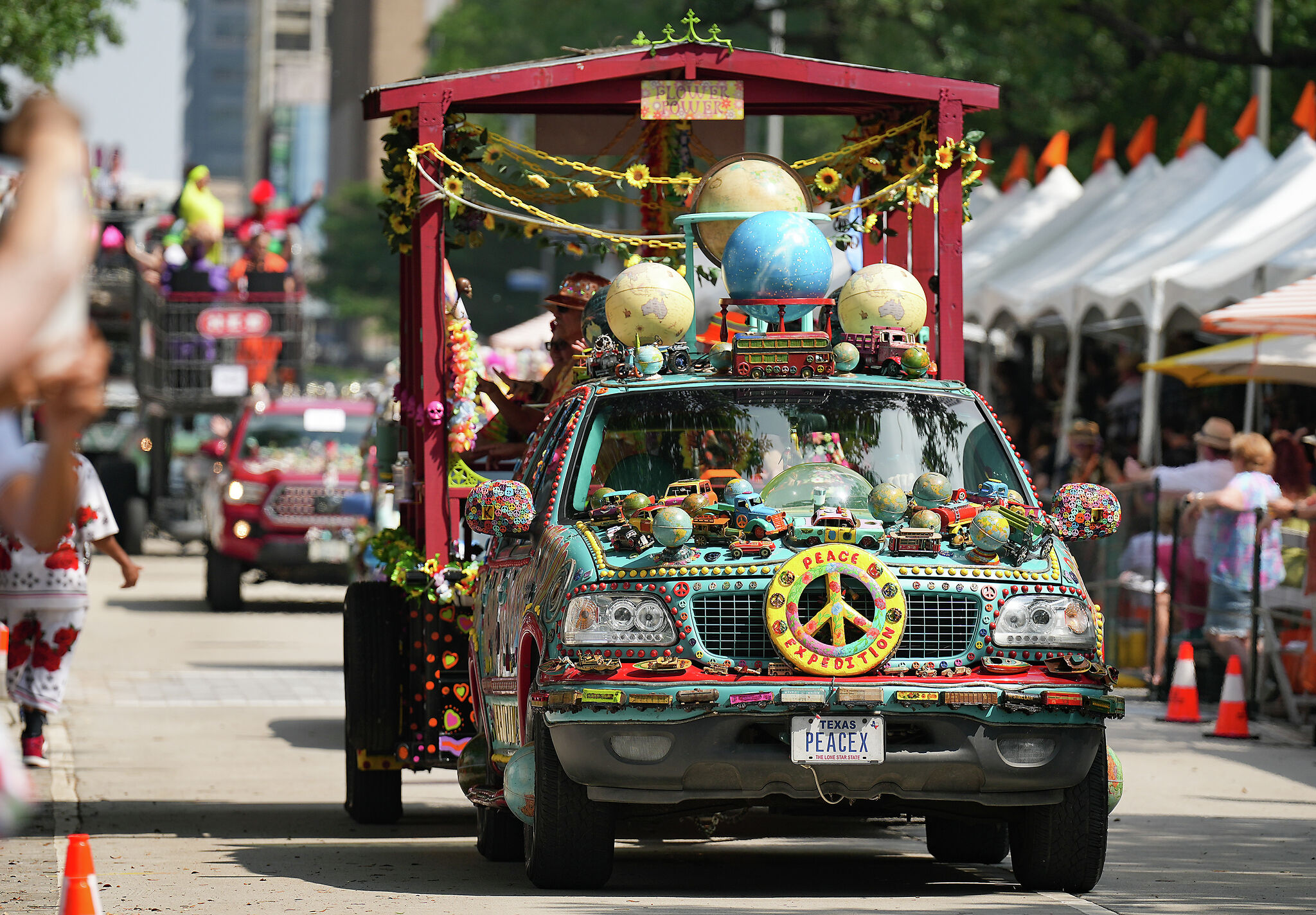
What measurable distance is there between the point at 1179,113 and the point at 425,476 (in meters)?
27.3

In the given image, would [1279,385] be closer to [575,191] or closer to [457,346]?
[575,191]

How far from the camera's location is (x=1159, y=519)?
55.2 feet

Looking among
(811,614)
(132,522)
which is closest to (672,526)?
(811,614)

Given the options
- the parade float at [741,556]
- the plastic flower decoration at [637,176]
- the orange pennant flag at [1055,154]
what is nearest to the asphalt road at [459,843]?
the parade float at [741,556]

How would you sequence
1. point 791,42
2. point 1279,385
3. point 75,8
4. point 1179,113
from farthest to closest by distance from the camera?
point 791,42 → point 1179,113 → point 75,8 → point 1279,385

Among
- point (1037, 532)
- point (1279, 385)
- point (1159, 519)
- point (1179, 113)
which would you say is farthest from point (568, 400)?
point (1179, 113)

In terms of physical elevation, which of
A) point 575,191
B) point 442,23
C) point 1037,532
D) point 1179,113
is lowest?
point 1037,532

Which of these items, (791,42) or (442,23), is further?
(442,23)

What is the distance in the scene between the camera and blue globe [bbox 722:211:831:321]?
9555 millimetres

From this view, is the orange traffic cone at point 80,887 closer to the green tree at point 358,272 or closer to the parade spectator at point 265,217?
the parade spectator at point 265,217

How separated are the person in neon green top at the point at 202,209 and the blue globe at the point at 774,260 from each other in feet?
78.3

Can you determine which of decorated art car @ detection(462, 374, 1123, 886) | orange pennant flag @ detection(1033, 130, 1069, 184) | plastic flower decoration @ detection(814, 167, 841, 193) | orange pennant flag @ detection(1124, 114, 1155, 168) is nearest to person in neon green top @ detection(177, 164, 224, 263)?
orange pennant flag @ detection(1033, 130, 1069, 184)

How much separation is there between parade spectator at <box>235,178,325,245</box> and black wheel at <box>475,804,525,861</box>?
25317mm

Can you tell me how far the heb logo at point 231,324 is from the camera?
31.6m
